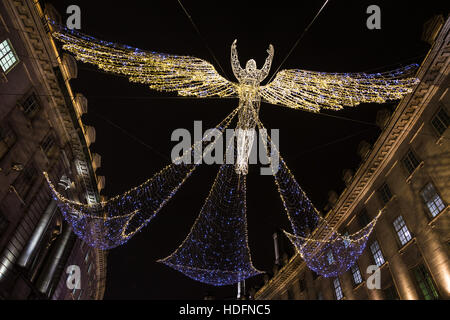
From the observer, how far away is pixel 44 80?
20.3 meters

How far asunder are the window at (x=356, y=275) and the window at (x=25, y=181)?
943 inches

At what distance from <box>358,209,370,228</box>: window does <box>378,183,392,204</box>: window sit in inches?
80.4

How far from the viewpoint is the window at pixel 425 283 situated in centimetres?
1485

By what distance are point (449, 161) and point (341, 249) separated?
36.0 ft

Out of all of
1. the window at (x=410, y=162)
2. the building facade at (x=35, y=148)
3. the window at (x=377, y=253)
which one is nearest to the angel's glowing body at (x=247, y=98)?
the window at (x=410, y=162)

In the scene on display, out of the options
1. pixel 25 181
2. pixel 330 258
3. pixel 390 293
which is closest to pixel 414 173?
pixel 390 293

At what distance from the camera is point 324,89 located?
1210 cm

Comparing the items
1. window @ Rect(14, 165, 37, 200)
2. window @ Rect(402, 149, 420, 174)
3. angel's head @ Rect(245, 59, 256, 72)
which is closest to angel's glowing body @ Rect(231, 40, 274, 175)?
angel's head @ Rect(245, 59, 256, 72)

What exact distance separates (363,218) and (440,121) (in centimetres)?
894
